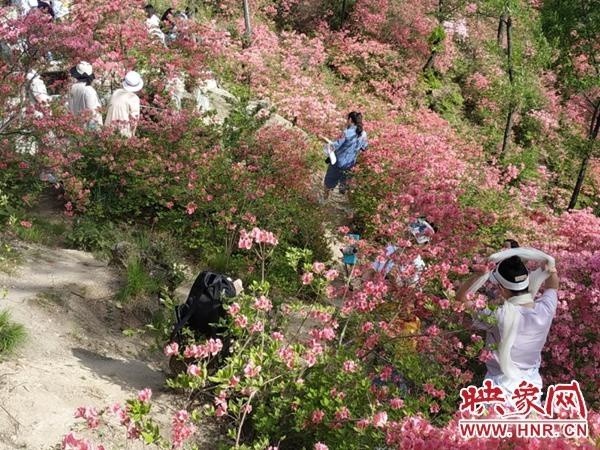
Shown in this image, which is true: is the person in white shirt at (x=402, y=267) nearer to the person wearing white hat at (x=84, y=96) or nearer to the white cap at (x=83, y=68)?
the person wearing white hat at (x=84, y=96)

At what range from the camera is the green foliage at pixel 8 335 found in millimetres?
4234

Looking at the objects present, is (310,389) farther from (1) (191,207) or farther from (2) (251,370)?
(1) (191,207)

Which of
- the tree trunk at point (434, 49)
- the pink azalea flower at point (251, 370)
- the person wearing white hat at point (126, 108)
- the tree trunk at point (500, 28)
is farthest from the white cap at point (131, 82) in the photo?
the tree trunk at point (434, 49)

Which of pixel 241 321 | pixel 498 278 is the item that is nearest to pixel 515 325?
pixel 498 278

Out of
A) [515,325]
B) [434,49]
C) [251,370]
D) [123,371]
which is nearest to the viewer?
[251,370]

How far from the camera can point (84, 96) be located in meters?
7.42

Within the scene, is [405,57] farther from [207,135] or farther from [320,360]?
[320,360]

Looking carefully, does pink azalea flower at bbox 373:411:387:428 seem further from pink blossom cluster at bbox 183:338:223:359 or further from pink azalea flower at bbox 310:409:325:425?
pink blossom cluster at bbox 183:338:223:359

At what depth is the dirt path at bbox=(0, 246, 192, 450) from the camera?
364cm

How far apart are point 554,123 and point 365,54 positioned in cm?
655

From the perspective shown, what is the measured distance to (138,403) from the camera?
2732 millimetres

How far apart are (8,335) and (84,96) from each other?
4.03m

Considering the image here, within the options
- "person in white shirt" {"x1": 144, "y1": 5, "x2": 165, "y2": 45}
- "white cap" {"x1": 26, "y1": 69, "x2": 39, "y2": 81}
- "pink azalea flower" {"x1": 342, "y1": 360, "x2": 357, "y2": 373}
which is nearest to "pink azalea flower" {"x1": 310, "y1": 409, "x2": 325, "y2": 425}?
"pink azalea flower" {"x1": 342, "y1": 360, "x2": 357, "y2": 373}

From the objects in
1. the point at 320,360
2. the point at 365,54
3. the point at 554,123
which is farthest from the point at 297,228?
the point at 554,123
